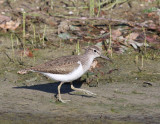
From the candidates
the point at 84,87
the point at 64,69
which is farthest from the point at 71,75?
the point at 84,87

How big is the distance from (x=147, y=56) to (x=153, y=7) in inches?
129

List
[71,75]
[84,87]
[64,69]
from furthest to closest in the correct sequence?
[84,87], [64,69], [71,75]

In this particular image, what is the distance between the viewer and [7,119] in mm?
6387

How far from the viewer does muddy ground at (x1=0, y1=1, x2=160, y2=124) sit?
6531 millimetres

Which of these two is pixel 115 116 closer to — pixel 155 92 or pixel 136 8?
pixel 155 92

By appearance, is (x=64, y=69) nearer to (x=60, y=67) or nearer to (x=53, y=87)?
(x=60, y=67)

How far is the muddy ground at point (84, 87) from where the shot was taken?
6531 mm

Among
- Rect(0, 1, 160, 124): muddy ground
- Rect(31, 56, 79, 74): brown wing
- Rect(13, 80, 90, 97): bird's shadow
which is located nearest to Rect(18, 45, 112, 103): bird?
Rect(31, 56, 79, 74): brown wing

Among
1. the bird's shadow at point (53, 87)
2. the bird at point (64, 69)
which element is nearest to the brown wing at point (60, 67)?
the bird at point (64, 69)

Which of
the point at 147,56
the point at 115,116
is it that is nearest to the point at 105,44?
the point at 147,56

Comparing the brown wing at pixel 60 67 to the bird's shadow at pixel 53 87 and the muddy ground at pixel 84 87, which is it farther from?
the bird's shadow at pixel 53 87

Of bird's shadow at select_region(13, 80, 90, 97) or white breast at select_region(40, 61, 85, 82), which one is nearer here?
white breast at select_region(40, 61, 85, 82)

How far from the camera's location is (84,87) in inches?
322

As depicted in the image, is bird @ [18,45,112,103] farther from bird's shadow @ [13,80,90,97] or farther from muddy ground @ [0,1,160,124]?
bird's shadow @ [13,80,90,97]
